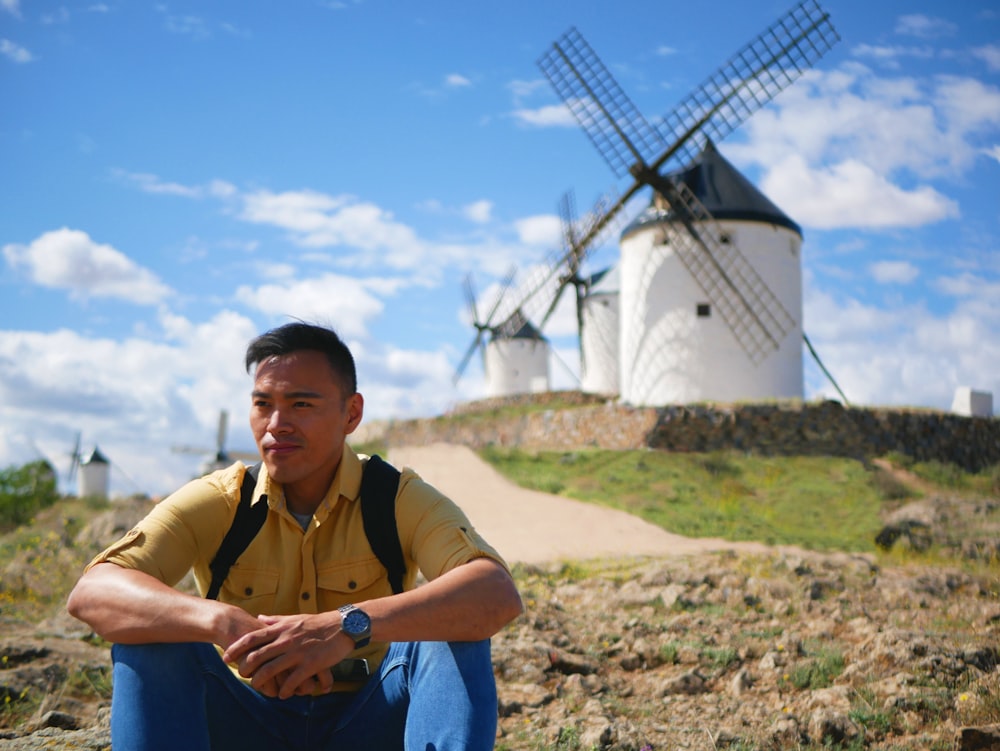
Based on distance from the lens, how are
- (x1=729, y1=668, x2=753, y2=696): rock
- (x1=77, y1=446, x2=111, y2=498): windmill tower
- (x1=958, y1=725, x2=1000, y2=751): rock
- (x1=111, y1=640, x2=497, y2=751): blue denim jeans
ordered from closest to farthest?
1. (x1=111, y1=640, x2=497, y2=751): blue denim jeans
2. (x1=958, y1=725, x2=1000, y2=751): rock
3. (x1=729, y1=668, x2=753, y2=696): rock
4. (x1=77, y1=446, x2=111, y2=498): windmill tower

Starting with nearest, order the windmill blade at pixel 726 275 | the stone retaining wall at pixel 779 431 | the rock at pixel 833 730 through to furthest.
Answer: the rock at pixel 833 730
the stone retaining wall at pixel 779 431
the windmill blade at pixel 726 275

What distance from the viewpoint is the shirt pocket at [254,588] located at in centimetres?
281

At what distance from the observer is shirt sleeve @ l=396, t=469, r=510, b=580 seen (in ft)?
8.92

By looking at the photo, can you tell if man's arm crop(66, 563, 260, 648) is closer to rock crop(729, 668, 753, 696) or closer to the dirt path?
rock crop(729, 668, 753, 696)

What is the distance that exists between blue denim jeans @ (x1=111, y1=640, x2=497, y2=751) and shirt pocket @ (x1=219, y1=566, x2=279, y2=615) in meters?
0.29

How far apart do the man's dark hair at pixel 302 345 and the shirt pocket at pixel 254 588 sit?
632 mm

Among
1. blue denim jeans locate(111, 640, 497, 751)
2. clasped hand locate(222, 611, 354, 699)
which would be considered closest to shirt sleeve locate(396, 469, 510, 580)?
blue denim jeans locate(111, 640, 497, 751)

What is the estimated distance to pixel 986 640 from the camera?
18.8 ft

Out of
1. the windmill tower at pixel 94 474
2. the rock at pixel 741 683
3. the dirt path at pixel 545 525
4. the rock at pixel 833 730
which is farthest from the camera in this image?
the windmill tower at pixel 94 474

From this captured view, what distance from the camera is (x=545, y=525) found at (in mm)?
14094

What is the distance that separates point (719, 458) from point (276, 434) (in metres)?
16.2

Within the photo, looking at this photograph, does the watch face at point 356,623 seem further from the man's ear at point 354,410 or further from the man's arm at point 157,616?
the man's ear at point 354,410

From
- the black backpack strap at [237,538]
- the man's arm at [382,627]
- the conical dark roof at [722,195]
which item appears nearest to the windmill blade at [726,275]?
the conical dark roof at [722,195]

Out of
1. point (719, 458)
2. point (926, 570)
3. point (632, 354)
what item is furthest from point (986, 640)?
point (632, 354)
